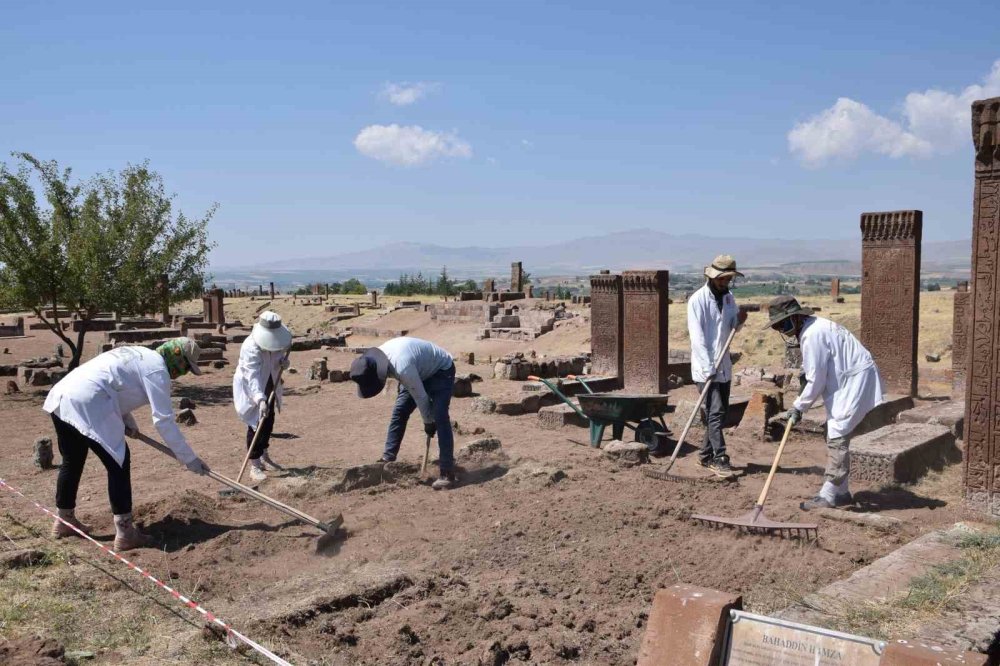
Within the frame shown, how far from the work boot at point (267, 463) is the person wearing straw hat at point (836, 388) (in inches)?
188

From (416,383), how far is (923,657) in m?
4.79

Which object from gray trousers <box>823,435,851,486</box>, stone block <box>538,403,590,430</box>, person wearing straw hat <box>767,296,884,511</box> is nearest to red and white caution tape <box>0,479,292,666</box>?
person wearing straw hat <box>767,296,884,511</box>

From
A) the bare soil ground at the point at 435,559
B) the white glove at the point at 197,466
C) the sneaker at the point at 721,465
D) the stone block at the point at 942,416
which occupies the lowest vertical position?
the bare soil ground at the point at 435,559

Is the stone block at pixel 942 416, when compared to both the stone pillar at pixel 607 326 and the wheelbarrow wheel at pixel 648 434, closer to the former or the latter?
the wheelbarrow wheel at pixel 648 434

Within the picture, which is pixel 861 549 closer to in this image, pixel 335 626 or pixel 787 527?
pixel 787 527

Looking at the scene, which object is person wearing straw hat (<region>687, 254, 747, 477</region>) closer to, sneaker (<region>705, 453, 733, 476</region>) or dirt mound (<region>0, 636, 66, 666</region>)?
sneaker (<region>705, 453, 733, 476</region>)

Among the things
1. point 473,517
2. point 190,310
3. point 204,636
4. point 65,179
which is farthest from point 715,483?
point 190,310

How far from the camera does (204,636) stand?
4215 millimetres

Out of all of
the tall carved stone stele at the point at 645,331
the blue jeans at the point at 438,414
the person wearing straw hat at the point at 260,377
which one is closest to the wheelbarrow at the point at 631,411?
the blue jeans at the point at 438,414

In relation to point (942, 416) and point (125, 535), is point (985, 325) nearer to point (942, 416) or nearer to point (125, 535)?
point (942, 416)

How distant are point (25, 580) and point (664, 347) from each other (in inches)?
372

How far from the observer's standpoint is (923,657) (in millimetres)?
2887

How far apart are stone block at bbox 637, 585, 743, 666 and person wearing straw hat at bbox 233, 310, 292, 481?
4.97 metres

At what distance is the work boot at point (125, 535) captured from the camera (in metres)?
5.74
